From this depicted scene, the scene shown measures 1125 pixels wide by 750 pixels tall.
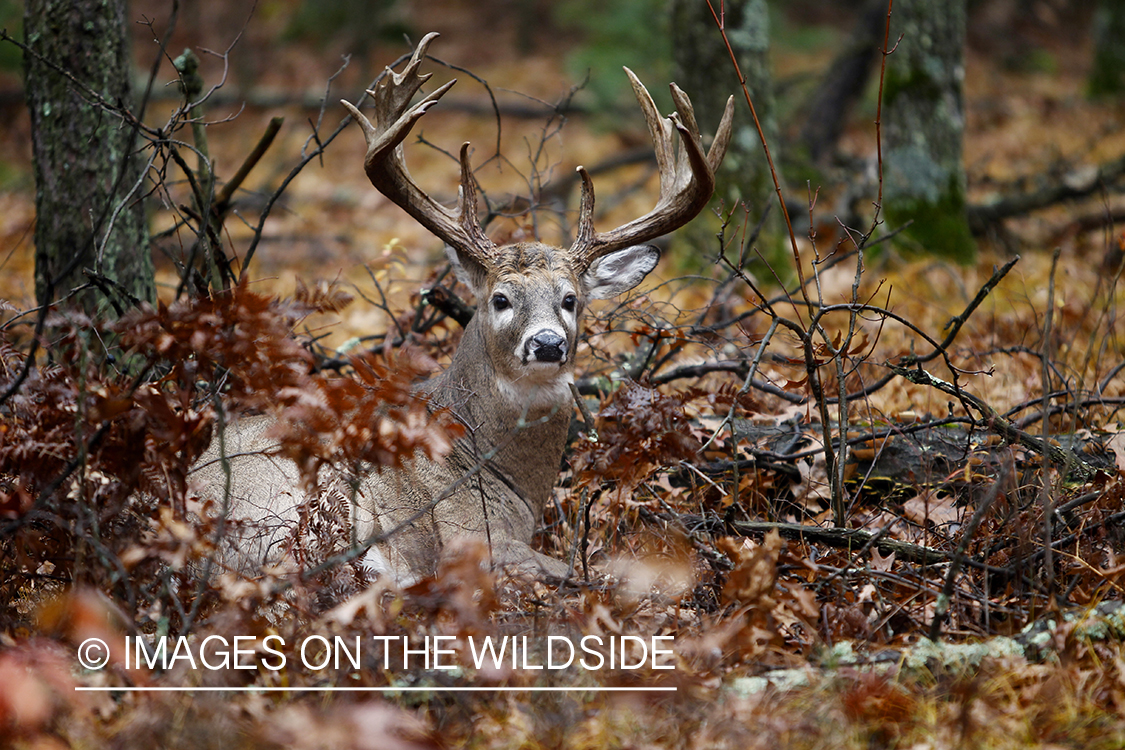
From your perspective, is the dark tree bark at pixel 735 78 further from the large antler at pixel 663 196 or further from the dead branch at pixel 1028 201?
the large antler at pixel 663 196

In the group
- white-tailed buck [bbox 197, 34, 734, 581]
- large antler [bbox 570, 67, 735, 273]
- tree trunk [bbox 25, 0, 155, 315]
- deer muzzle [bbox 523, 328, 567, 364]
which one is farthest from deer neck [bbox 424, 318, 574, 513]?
tree trunk [bbox 25, 0, 155, 315]

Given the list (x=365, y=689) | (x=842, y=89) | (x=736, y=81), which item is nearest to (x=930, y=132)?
(x=736, y=81)

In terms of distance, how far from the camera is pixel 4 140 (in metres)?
15.2

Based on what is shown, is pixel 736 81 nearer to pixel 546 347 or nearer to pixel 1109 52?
pixel 546 347

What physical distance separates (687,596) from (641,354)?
2.01 m

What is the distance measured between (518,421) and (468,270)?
84cm

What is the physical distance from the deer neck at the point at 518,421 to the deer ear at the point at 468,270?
29 centimetres

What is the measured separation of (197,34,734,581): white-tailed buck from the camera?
4.27 m

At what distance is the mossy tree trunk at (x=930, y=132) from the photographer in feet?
28.8

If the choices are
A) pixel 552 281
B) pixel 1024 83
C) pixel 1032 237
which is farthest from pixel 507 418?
pixel 1024 83

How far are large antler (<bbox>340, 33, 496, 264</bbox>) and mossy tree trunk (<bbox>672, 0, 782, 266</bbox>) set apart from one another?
376cm

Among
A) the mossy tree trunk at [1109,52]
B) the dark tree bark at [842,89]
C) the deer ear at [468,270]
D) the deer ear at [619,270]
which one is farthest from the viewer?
the mossy tree trunk at [1109,52]

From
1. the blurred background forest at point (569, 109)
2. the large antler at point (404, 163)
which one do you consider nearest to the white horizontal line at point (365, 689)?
the large antler at point (404, 163)

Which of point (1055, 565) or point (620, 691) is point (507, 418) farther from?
point (1055, 565)
